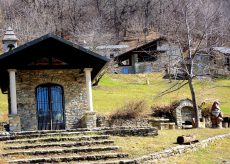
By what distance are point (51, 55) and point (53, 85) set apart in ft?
4.64

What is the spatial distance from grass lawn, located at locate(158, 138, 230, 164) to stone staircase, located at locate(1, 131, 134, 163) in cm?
187

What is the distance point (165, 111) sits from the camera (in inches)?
1316

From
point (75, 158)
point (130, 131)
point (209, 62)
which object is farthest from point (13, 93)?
point (209, 62)

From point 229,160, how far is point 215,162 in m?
0.62

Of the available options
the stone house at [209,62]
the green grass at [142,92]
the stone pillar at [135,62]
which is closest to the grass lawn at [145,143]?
the stone house at [209,62]

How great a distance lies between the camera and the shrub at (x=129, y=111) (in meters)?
32.0

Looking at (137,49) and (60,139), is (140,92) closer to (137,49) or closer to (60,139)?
(137,49)

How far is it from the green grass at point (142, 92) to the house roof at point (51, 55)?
12.7 meters

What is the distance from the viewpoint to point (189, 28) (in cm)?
2662

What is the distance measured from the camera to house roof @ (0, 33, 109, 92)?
65.0 feet

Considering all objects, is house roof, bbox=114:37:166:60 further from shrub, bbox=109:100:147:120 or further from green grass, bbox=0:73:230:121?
shrub, bbox=109:100:147:120

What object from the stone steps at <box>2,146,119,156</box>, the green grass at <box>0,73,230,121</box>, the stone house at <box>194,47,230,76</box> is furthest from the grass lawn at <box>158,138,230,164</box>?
the green grass at <box>0,73,230,121</box>

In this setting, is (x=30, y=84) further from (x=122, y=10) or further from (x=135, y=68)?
(x=122, y=10)

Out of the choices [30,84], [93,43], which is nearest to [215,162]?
[30,84]
